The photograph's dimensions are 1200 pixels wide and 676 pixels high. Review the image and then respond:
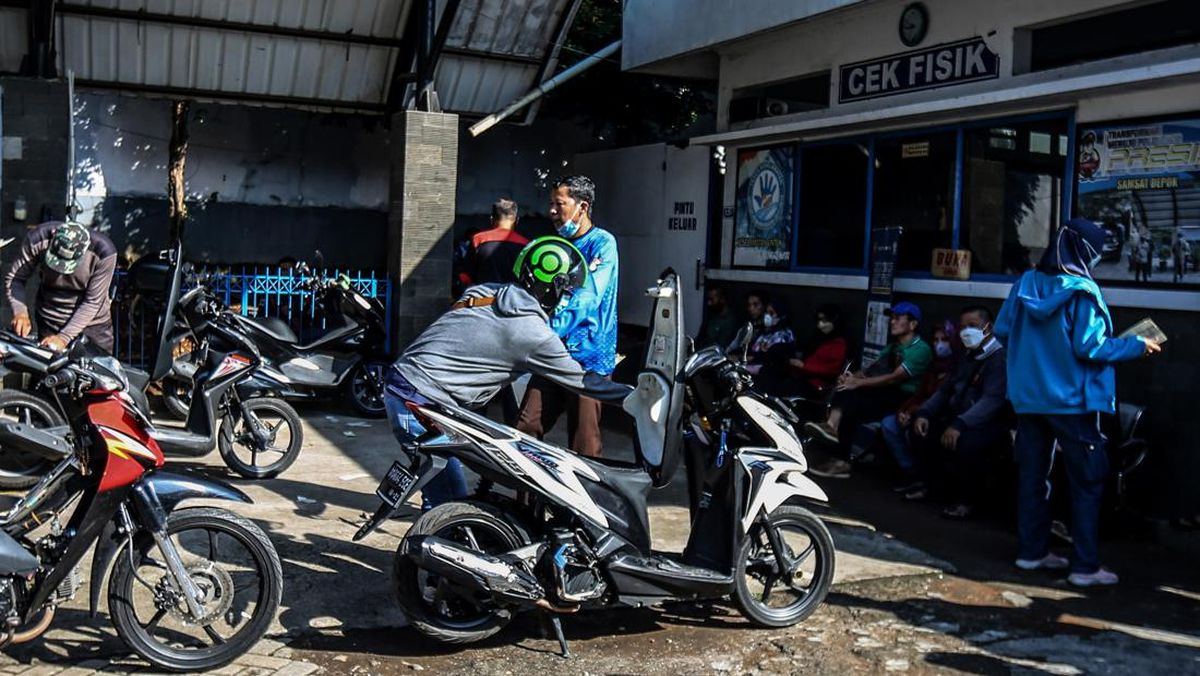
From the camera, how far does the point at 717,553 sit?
5094 millimetres

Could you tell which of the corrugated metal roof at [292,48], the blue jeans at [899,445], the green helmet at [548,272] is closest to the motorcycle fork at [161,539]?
the green helmet at [548,272]

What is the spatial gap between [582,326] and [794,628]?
1.96 metres

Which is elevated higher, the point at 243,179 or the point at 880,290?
the point at 243,179

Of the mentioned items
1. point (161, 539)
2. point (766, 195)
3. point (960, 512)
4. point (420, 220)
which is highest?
point (766, 195)

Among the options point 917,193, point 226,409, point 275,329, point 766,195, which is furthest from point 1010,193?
point 226,409

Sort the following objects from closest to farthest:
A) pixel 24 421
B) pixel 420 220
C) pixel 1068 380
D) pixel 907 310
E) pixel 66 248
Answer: pixel 1068 380 < pixel 24 421 < pixel 66 248 < pixel 907 310 < pixel 420 220

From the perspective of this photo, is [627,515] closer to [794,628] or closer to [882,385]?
[794,628]

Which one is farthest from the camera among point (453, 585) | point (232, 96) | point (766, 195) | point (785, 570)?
point (232, 96)

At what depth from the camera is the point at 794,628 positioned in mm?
5230

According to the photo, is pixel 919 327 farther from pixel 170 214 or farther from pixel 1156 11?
pixel 170 214

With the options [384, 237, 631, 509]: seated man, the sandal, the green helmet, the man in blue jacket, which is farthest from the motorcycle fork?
the sandal

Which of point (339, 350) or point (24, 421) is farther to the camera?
point (339, 350)

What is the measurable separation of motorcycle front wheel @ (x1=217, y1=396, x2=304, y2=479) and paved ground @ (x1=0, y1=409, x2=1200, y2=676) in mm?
636

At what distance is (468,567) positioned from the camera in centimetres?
448
